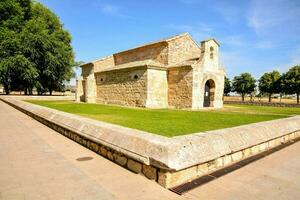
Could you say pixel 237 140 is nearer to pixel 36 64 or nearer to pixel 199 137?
pixel 199 137

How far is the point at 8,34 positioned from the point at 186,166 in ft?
118

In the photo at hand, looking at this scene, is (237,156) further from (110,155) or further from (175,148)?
(110,155)

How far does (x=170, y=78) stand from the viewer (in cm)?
1883

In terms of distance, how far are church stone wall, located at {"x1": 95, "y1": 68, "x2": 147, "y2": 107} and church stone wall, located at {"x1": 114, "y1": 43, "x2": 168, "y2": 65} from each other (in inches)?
127

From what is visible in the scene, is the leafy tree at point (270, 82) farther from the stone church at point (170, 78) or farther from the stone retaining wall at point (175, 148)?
the stone retaining wall at point (175, 148)

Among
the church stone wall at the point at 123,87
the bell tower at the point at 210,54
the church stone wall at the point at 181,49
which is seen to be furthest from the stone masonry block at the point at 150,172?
the church stone wall at the point at 181,49

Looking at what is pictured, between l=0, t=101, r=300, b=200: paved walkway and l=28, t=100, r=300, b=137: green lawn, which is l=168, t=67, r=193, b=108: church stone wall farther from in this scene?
l=0, t=101, r=300, b=200: paved walkway

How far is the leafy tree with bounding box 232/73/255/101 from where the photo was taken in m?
59.4

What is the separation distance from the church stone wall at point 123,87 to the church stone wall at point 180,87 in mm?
2587

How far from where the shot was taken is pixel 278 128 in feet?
20.1

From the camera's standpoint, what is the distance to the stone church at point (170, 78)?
1752 cm

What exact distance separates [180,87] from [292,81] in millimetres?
36497

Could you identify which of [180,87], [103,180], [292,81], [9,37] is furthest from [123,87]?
[292,81]

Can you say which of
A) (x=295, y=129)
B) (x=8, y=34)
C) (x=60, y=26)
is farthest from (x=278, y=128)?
(x=60, y=26)
